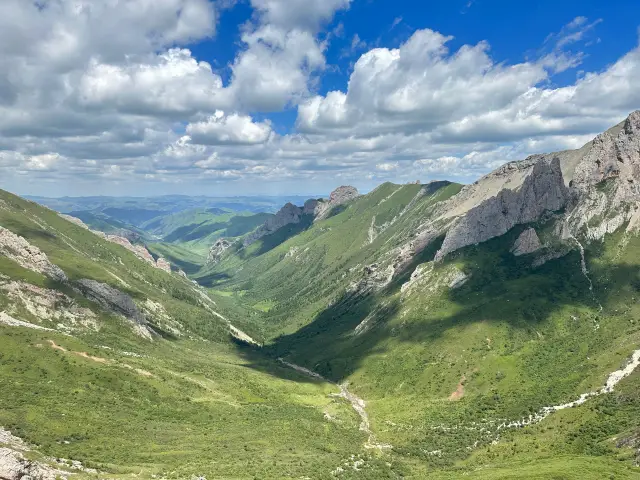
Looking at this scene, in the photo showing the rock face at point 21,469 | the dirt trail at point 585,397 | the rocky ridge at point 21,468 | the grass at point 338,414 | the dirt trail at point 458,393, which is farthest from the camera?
the dirt trail at point 458,393

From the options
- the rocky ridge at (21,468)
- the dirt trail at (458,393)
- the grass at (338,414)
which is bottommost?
the dirt trail at (458,393)

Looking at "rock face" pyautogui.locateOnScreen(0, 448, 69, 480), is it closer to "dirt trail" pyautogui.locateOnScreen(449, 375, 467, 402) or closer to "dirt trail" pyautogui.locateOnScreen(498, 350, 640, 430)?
"dirt trail" pyautogui.locateOnScreen(498, 350, 640, 430)

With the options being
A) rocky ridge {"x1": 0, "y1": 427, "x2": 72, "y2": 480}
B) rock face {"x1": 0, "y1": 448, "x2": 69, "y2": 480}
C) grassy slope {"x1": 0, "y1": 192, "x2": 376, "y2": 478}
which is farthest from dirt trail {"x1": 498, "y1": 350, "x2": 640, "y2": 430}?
rock face {"x1": 0, "y1": 448, "x2": 69, "y2": 480}

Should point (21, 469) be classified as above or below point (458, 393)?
above

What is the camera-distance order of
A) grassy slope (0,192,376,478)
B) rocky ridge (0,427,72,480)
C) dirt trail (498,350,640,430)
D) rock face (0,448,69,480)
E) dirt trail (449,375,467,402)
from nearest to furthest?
rock face (0,448,69,480) → rocky ridge (0,427,72,480) → grassy slope (0,192,376,478) → dirt trail (498,350,640,430) → dirt trail (449,375,467,402)

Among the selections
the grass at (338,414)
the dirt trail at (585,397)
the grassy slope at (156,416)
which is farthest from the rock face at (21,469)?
the dirt trail at (585,397)

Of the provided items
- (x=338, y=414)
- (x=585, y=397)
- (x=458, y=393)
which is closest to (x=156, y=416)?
(x=338, y=414)

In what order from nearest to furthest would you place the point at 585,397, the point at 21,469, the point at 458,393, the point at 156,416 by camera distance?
the point at 21,469 → the point at 585,397 → the point at 156,416 → the point at 458,393

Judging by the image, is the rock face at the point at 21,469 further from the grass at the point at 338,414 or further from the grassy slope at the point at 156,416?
the grass at the point at 338,414

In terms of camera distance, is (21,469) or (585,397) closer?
(21,469)

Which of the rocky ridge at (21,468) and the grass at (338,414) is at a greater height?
the rocky ridge at (21,468)

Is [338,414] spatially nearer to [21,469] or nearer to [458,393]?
[458,393]

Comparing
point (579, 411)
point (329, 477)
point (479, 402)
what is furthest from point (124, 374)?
point (579, 411)
